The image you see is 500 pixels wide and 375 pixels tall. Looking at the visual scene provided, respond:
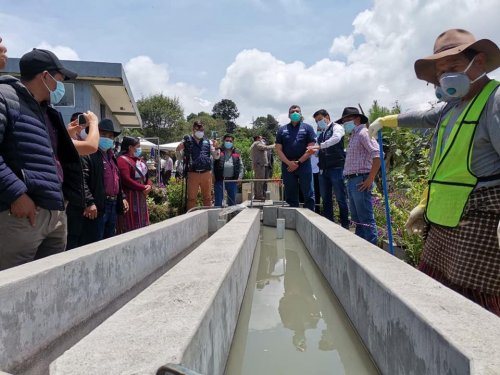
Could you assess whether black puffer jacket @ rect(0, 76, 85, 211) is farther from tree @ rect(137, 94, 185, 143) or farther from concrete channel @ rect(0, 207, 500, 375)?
tree @ rect(137, 94, 185, 143)

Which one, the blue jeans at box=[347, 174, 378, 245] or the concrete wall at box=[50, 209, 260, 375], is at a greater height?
the blue jeans at box=[347, 174, 378, 245]

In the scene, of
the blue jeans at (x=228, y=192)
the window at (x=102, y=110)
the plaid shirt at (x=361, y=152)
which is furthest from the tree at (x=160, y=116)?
the plaid shirt at (x=361, y=152)

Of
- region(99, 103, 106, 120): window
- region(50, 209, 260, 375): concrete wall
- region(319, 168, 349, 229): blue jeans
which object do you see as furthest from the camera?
region(99, 103, 106, 120): window

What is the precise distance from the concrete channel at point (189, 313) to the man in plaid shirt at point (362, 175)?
1005 millimetres

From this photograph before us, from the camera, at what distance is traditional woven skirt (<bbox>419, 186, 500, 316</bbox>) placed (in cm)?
212

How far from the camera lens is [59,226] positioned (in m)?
3.12

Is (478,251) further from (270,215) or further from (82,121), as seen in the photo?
(270,215)

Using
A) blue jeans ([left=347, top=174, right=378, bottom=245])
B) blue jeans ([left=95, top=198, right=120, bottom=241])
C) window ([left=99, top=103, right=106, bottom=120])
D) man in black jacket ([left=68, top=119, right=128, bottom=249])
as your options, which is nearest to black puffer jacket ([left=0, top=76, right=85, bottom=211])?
man in black jacket ([left=68, top=119, right=128, bottom=249])

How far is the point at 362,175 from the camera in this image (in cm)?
523

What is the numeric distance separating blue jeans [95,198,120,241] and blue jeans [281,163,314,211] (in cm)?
330

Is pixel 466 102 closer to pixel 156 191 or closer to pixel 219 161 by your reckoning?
pixel 219 161

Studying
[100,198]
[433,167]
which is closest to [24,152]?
[100,198]

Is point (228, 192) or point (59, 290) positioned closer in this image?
point (59, 290)

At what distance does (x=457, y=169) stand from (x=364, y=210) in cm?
294
